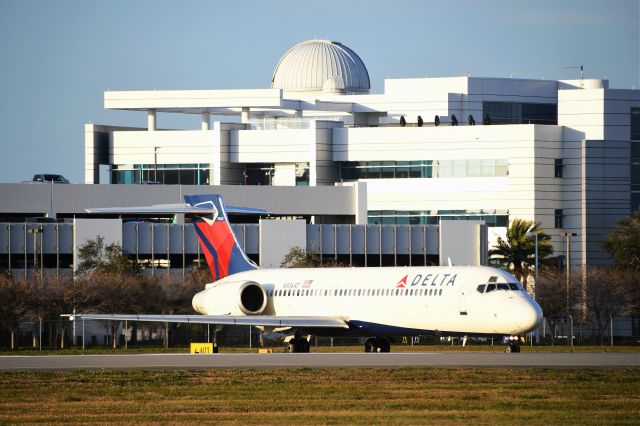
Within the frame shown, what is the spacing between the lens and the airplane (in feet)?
182

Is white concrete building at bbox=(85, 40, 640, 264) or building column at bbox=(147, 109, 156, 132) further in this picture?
building column at bbox=(147, 109, 156, 132)

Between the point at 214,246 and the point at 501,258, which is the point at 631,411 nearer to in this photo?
the point at 214,246

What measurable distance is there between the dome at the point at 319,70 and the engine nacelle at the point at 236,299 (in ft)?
276

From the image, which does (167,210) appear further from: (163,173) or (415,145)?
(163,173)

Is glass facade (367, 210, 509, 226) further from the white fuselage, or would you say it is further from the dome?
the white fuselage

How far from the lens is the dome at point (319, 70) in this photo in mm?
151125

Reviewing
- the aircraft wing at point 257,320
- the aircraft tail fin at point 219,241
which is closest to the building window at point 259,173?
the aircraft tail fin at point 219,241

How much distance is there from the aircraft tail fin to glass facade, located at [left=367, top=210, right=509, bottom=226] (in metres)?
54.0

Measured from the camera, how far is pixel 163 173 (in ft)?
455

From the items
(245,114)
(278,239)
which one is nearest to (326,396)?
(278,239)

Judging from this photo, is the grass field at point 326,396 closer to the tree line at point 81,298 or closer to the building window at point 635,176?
the tree line at point 81,298

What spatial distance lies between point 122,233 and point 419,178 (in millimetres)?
36976

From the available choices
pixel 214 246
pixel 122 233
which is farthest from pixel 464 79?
pixel 214 246

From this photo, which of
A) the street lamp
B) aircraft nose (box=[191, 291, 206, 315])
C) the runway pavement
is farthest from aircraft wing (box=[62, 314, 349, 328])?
the street lamp
